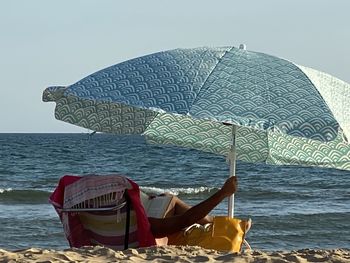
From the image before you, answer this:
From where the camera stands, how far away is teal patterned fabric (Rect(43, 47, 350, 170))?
16.9 feet

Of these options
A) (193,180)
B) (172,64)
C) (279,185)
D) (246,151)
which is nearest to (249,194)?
(279,185)

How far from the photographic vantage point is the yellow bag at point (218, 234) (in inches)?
241

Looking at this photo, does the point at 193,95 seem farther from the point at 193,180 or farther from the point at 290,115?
the point at 193,180

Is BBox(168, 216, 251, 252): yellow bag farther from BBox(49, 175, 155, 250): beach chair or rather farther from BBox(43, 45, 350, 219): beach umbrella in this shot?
BBox(43, 45, 350, 219): beach umbrella

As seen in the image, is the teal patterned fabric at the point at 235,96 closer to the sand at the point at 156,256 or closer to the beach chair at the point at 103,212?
the beach chair at the point at 103,212

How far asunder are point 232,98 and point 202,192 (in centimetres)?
1769

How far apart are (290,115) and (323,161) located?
4.55 ft

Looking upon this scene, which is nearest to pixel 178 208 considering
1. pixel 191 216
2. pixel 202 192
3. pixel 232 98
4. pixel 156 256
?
pixel 191 216

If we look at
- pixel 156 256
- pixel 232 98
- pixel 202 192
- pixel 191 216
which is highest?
pixel 232 98

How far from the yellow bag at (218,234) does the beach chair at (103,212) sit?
30 cm

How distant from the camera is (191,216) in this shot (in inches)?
233

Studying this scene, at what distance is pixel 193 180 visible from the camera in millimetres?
27484

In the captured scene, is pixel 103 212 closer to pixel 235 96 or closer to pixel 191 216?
pixel 191 216

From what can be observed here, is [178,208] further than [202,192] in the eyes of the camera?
No
